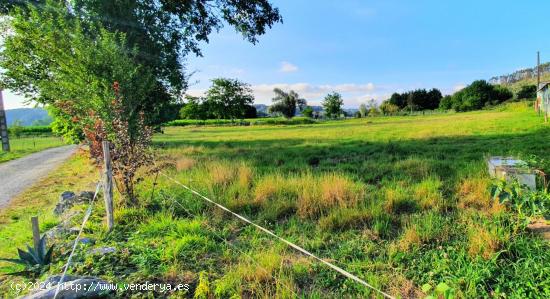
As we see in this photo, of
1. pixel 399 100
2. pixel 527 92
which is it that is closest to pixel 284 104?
pixel 399 100

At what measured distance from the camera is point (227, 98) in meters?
55.7

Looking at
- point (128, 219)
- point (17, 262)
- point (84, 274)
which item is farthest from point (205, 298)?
point (128, 219)

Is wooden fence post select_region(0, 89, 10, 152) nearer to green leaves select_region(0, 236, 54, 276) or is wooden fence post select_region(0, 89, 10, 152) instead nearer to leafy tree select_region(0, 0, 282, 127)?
leafy tree select_region(0, 0, 282, 127)

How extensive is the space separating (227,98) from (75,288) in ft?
179

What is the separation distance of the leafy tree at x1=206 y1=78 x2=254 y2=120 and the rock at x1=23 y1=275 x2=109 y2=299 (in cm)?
5412

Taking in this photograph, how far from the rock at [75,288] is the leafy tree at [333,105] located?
80.8 metres

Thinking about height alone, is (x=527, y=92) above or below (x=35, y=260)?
above

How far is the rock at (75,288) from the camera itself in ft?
8.44

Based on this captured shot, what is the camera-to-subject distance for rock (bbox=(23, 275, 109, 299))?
8.44 ft

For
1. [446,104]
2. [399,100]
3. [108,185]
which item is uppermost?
[399,100]

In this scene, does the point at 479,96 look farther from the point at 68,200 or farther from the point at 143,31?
the point at 68,200

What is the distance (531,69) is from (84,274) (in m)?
124

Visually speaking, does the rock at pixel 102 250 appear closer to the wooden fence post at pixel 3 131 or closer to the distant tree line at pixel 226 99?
the wooden fence post at pixel 3 131

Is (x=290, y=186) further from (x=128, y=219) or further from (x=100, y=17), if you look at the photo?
(x=100, y=17)
